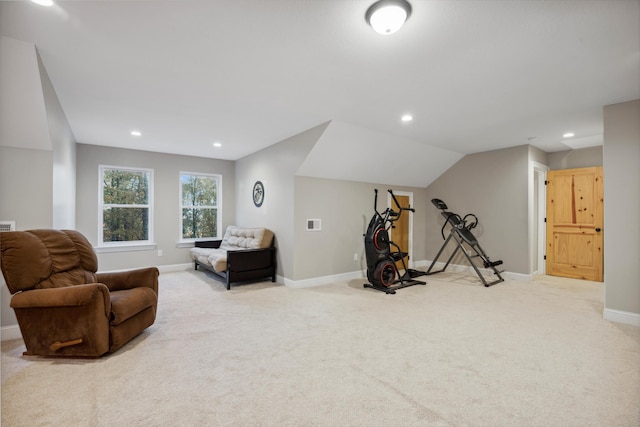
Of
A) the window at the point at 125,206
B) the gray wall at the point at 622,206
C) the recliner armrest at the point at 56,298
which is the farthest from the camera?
the window at the point at 125,206

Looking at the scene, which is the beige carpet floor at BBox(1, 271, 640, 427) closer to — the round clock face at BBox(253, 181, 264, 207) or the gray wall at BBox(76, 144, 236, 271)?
the round clock face at BBox(253, 181, 264, 207)

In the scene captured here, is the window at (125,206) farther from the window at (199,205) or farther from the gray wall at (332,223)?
the gray wall at (332,223)

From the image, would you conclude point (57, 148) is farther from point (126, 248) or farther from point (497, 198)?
point (497, 198)

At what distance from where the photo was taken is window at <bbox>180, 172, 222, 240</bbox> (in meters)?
6.34

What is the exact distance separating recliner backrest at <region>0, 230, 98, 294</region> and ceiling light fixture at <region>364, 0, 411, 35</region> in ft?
10.5

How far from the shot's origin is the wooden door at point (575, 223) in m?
5.14

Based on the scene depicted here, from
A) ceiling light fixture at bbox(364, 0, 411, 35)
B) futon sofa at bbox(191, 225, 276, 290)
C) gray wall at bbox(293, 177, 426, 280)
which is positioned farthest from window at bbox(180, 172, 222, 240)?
ceiling light fixture at bbox(364, 0, 411, 35)

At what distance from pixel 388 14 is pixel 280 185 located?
360 cm

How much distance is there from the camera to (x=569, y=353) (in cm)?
250

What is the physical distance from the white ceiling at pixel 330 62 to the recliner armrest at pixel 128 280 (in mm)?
1946

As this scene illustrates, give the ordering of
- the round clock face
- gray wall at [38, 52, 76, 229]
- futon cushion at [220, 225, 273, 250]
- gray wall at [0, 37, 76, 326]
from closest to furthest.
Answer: gray wall at [0, 37, 76, 326] → gray wall at [38, 52, 76, 229] → futon cushion at [220, 225, 273, 250] → the round clock face

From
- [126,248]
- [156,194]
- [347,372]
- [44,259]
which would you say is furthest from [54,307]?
[156,194]

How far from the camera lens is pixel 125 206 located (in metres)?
5.71

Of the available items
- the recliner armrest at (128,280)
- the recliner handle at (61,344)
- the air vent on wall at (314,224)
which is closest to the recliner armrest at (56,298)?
the recliner handle at (61,344)
